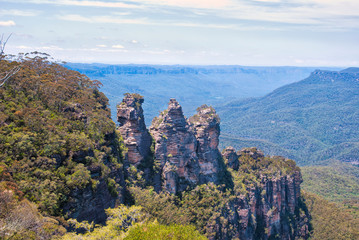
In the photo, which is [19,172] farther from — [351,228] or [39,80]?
[351,228]

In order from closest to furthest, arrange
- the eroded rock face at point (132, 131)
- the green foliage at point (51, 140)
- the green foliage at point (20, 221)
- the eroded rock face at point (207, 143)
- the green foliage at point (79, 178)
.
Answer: the green foliage at point (20, 221) → the green foliage at point (51, 140) → the green foliage at point (79, 178) → the eroded rock face at point (132, 131) → the eroded rock face at point (207, 143)

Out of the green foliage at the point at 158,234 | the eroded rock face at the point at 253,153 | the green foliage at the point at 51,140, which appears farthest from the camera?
the eroded rock face at the point at 253,153

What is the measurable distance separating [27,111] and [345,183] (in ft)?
350

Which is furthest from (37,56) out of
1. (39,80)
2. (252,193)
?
(252,193)

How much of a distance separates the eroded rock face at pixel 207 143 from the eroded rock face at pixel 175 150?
2802mm

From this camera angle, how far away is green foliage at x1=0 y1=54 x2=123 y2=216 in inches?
842

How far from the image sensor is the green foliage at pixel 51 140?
2138 centimetres

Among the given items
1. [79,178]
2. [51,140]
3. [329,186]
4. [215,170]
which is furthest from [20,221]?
[329,186]

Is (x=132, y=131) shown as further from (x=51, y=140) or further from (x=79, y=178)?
(x=79, y=178)

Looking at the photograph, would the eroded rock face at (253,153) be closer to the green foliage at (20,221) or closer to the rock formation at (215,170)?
the rock formation at (215,170)

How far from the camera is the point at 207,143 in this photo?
4903cm

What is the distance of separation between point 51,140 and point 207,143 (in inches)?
1121

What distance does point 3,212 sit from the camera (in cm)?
1642

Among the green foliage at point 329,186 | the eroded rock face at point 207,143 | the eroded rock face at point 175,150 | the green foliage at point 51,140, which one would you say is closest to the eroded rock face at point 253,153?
the eroded rock face at point 207,143
